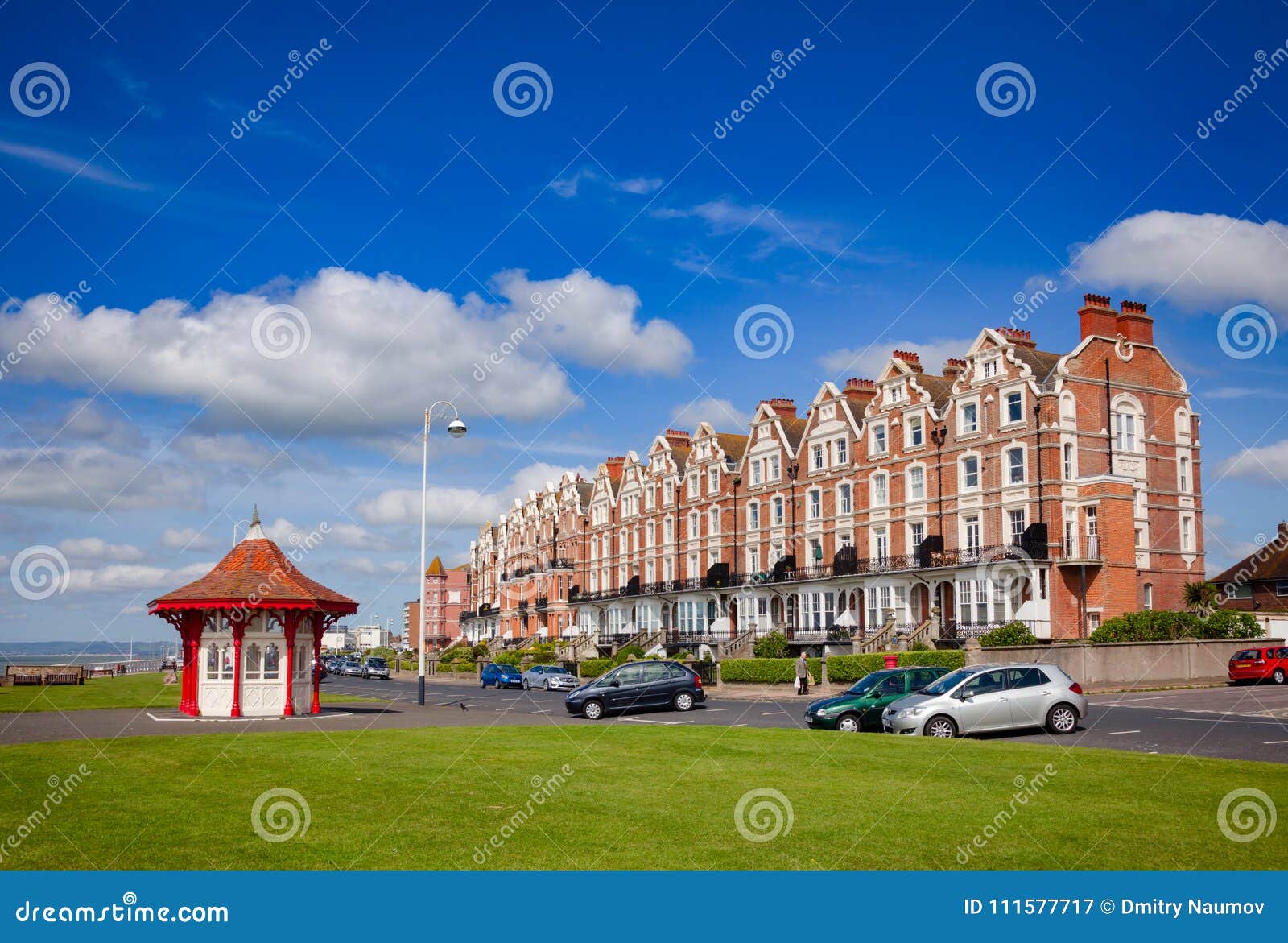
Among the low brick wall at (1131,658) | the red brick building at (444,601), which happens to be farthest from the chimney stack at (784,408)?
the red brick building at (444,601)

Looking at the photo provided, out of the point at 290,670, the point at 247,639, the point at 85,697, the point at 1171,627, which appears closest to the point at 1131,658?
the point at 1171,627

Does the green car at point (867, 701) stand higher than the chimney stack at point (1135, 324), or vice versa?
the chimney stack at point (1135, 324)

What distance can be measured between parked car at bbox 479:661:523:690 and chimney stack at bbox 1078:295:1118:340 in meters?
33.0

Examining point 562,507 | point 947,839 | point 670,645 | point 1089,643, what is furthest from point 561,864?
point 562,507

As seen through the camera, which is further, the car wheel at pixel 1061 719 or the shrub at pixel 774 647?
the shrub at pixel 774 647

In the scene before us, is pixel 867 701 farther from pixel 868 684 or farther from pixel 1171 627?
pixel 1171 627

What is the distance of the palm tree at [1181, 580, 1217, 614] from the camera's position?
4712 cm

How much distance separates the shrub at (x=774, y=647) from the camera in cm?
5209

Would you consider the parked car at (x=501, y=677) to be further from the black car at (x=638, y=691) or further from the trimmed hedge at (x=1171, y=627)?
the trimmed hedge at (x=1171, y=627)

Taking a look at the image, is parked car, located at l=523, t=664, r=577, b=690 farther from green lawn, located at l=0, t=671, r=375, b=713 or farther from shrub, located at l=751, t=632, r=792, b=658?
green lawn, located at l=0, t=671, r=375, b=713

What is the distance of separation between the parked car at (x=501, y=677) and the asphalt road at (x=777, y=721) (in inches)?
842

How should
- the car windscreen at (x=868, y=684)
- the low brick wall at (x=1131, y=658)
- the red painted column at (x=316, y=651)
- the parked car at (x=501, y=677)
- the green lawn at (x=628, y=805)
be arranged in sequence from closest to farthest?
the green lawn at (x=628, y=805)
the car windscreen at (x=868, y=684)
the red painted column at (x=316, y=651)
the low brick wall at (x=1131, y=658)
the parked car at (x=501, y=677)

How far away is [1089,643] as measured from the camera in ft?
128

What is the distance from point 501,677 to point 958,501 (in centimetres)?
2610
